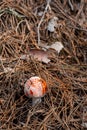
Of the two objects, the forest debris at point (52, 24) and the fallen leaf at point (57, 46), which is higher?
the forest debris at point (52, 24)

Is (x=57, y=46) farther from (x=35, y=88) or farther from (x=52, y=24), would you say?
(x=35, y=88)

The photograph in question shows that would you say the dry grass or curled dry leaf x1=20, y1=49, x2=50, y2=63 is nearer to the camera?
the dry grass

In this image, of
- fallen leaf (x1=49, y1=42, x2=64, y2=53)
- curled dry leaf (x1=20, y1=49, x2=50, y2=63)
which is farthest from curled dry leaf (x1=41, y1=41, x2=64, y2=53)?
curled dry leaf (x1=20, y1=49, x2=50, y2=63)

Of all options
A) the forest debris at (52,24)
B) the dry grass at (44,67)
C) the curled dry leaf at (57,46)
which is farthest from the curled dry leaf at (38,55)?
the forest debris at (52,24)

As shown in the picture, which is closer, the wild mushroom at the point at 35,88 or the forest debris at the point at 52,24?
the wild mushroom at the point at 35,88

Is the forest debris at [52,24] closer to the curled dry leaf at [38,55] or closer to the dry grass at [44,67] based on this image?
the dry grass at [44,67]

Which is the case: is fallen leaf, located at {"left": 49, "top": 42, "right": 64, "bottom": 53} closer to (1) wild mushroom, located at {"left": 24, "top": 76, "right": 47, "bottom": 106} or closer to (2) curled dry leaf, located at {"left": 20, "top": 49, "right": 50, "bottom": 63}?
(2) curled dry leaf, located at {"left": 20, "top": 49, "right": 50, "bottom": 63}
